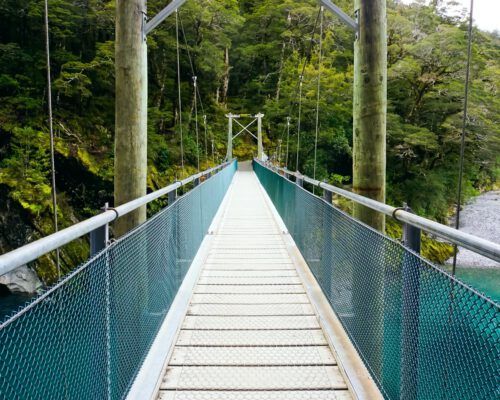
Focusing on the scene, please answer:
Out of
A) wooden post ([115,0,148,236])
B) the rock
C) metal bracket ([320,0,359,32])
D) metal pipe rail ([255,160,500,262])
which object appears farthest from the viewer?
the rock

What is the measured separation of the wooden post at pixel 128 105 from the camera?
2771 mm

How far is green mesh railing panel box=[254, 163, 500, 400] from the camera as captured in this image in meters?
1.03

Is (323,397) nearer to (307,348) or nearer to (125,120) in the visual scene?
(307,348)

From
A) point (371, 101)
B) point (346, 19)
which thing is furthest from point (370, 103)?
point (346, 19)

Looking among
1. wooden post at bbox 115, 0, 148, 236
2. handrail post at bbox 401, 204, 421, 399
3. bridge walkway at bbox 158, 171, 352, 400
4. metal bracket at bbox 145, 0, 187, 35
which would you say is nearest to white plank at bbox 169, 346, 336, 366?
bridge walkway at bbox 158, 171, 352, 400

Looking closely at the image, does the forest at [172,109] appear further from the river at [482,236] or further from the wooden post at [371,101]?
the wooden post at [371,101]

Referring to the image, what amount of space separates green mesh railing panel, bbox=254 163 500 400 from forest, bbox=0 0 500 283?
10.5 m

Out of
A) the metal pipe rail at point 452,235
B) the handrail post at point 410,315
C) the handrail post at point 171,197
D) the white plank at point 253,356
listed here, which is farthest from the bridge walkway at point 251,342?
the metal pipe rail at point 452,235

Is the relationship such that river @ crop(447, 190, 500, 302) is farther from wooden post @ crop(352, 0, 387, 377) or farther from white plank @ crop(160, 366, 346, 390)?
white plank @ crop(160, 366, 346, 390)

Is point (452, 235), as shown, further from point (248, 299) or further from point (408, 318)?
point (248, 299)

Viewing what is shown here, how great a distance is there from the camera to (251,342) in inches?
88.1

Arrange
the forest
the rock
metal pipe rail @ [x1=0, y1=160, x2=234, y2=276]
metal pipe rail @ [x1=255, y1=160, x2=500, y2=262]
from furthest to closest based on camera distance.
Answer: the forest → the rock → metal pipe rail @ [x1=255, y1=160, x2=500, y2=262] → metal pipe rail @ [x1=0, y1=160, x2=234, y2=276]

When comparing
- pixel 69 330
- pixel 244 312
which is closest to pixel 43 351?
pixel 69 330

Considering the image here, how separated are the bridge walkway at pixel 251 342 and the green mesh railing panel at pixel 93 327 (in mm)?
219
